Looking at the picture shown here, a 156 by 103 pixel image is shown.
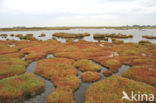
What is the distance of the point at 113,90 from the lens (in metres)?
16.5

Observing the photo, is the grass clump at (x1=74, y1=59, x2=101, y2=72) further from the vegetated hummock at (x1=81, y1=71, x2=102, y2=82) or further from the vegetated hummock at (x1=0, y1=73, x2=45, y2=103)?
the vegetated hummock at (x1=0, y1=73, x2=45, y2=103)

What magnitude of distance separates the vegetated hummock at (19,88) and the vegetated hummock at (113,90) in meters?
8.59

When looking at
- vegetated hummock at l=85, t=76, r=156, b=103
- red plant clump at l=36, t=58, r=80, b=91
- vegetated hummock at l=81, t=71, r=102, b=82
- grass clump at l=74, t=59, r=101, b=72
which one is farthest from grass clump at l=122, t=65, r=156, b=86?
red plant clump at l=36, t=58, r=80, b=91

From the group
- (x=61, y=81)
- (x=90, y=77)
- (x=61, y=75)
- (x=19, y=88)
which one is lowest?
(x=90, y=77)

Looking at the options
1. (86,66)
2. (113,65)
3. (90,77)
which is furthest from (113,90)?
(113,65)

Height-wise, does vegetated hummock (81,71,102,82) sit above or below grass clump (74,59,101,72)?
below

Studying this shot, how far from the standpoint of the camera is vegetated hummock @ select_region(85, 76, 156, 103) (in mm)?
14766

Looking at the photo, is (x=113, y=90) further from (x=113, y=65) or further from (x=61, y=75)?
(x=113, y=65)

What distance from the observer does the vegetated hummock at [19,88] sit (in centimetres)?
1557

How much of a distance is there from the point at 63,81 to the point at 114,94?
907cm

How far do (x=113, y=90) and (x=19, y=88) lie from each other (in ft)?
48.1

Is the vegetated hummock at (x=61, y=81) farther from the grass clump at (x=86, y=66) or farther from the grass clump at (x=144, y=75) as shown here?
the grass clump at (x=144, y=75)

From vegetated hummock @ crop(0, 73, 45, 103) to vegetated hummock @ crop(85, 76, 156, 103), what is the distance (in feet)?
28.2

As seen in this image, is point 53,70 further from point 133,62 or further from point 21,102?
point 133,62
